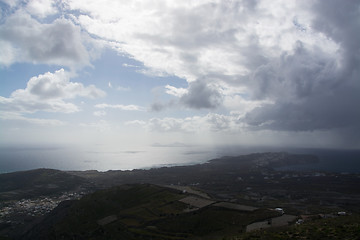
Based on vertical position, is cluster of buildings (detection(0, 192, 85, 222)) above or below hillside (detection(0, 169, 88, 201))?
below

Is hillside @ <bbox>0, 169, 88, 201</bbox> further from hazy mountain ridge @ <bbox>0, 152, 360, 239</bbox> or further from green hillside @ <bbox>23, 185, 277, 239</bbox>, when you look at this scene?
green hillside @ <bbox>23, 185, 277, 239</bbox>

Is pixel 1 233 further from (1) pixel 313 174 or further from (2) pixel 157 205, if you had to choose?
(1) pixel 313 174

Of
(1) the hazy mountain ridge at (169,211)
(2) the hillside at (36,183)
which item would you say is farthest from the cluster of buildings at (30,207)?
(1) the hazy mountain ridge at (169,211)

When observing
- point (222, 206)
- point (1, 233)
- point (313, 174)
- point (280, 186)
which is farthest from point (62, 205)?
point (313, 174)

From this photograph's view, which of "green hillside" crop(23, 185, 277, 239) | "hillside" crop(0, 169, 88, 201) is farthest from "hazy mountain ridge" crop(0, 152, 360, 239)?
"hillside" crop(0, 169, 88, 201)

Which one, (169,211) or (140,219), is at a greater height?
(169,211)

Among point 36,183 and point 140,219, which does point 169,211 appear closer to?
point 140,219

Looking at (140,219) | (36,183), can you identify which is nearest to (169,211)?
(140,219)

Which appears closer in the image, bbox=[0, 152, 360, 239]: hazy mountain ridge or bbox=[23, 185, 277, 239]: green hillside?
bbox=[23, 185, 277, 239]: green hillside

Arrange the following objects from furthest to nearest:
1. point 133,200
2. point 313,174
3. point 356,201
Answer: point 313,174, point 356,201, point 133,200

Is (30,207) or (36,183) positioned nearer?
(30,207)

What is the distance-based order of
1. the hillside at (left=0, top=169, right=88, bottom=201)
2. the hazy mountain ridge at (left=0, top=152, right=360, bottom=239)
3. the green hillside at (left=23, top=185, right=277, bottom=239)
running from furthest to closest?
the hillside at (left=0, top=169, right=88, bottom=201) < the hazy mountain ridge at (left=0, top=152, right=360, bottom=239) < the green hillside at (left=23, top=185, right=277, bottom=239)
